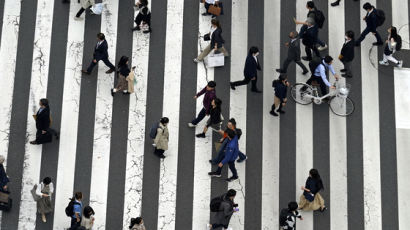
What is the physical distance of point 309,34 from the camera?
17.1 meters

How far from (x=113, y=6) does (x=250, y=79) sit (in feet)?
15.6

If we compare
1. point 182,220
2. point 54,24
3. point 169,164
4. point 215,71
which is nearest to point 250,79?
point 215,71

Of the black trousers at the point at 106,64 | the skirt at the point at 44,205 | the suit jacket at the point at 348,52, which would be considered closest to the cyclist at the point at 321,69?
the suit jacket at the point at 348,52

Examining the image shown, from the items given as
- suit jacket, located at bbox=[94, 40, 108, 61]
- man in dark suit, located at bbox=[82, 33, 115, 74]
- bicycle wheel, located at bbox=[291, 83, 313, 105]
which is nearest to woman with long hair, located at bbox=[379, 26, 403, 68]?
bicycle wheel, located at bbox=[291, 83, 313, 105]

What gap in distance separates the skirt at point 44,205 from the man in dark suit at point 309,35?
8049 mm

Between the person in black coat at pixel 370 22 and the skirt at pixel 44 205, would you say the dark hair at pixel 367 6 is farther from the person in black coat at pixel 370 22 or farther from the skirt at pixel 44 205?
the skirt at pixel 44 205

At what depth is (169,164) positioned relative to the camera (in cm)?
1616

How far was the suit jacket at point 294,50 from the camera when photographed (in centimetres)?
1667

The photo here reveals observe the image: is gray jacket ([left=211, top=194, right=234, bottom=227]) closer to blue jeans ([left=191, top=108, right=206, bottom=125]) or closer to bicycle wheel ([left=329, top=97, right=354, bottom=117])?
blue jeans ([left=191, top=108, right=206, bottom=125])

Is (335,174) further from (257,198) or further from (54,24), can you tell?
(54,24)

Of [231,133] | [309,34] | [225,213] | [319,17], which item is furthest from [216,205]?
[319,17]

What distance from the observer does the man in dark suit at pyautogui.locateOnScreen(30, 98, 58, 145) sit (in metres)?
15.1

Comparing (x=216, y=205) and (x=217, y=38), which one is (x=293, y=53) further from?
(x=216, y=205)

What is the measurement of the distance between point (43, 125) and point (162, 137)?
116 inches
